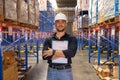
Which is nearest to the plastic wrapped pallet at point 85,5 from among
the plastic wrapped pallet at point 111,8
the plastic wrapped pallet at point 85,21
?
the plastic wrapped pallet at point 85,21

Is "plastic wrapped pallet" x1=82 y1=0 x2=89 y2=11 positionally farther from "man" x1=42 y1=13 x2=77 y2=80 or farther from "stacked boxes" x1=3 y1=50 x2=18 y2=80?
"man" x1=42 y1=13 x2=77 y2=80

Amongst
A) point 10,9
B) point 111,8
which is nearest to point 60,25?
point 10,9

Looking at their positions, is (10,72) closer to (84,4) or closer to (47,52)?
(47,52)

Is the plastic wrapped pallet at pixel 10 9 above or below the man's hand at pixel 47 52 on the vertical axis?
above

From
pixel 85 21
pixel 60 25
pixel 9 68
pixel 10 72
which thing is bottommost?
pixel 10 72

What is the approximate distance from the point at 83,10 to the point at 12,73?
11.0 m

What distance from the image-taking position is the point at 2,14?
497 centimetres

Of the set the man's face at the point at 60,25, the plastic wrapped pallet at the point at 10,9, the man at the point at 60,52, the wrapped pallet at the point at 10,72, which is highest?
the plastic wrapped pallet at the point at 10,9

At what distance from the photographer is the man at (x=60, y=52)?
3.93 metres

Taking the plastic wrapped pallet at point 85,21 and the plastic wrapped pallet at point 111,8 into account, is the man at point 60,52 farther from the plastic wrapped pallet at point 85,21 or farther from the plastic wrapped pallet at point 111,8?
the plastic wrapped pallet at point 85,21

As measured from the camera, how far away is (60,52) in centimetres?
394

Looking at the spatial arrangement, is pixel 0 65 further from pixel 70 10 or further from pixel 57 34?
pixel 70 10

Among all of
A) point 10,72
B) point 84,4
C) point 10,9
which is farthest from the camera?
point 84,4

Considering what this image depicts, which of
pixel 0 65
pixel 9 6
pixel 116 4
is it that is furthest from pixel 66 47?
pixel 116 4
